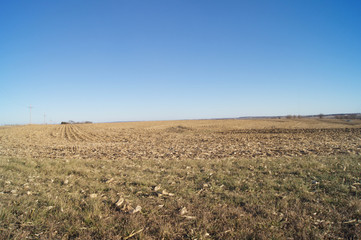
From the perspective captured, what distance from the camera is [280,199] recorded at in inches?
191

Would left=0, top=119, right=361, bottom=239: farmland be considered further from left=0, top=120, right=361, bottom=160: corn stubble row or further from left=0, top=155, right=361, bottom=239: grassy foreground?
left=0, top=120, right=361, bottom=160: corn stubble row

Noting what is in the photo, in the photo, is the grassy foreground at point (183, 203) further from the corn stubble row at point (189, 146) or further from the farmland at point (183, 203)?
the corn stubble row at point (189, 146)

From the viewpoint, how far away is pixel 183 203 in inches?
184

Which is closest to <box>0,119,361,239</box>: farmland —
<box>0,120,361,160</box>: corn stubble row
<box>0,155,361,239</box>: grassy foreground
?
<box>0,155,361,239</box>: grassy foreground

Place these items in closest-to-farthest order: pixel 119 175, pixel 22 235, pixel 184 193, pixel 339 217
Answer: pixel 22 235 → pixel 339 217 → pixel 184 193 → pixel 119 175

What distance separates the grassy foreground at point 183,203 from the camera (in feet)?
11.4

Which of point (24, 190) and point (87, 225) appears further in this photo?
point (24, 190)

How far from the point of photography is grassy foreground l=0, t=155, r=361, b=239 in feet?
11.4

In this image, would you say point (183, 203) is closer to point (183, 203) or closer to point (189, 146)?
point (183, 203)

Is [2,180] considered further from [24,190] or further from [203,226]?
[203,226]

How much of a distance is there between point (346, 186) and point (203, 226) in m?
5.03

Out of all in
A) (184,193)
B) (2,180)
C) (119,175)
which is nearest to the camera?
(184,193)

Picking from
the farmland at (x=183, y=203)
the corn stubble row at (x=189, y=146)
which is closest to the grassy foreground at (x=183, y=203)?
the farmland at (x=183, y=203)

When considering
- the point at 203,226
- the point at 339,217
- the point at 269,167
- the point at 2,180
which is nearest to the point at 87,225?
the point at 203,226
